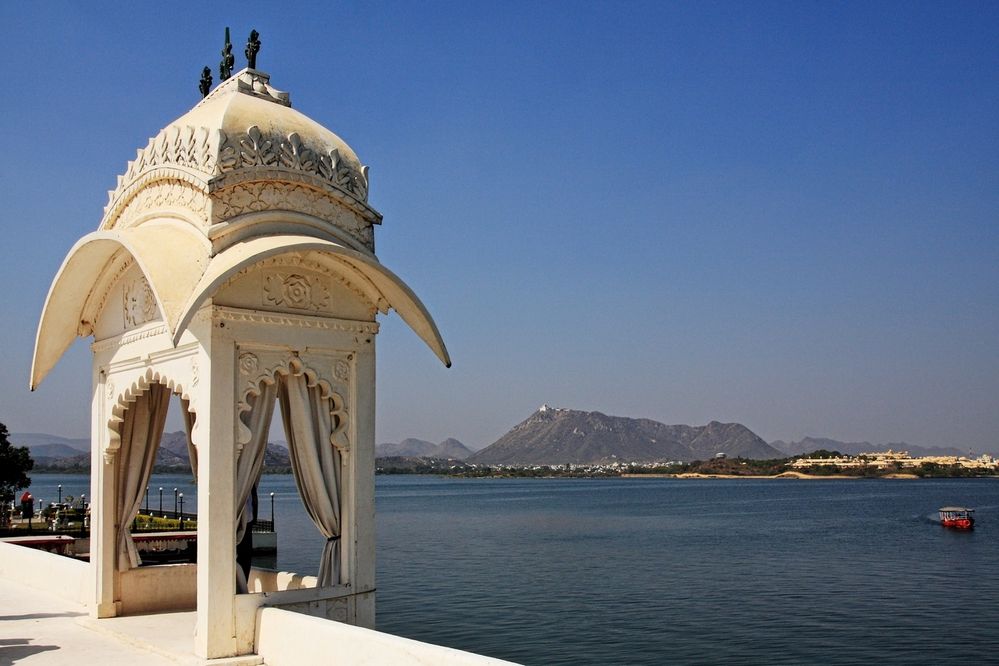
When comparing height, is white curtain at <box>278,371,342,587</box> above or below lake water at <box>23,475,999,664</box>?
above

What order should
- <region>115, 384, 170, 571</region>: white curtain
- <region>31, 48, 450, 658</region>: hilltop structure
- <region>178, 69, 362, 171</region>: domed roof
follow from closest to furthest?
<region>31, 48, 450, 658</region>: hilltop structure, <region>178, 69, 362, 171</region>: domed roof, <region>115, 384, 170, 571</region>: white curtain

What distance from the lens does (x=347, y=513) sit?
743 cm

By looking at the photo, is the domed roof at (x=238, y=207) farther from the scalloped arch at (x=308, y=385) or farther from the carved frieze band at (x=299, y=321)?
the scalloped arch at (x=308, y=385)

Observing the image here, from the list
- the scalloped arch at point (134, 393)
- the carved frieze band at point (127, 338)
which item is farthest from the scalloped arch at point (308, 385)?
the carved frieze band at point (127, 338)

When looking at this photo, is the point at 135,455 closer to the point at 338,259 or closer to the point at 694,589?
the point at 338,259

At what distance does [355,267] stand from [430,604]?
2095cm

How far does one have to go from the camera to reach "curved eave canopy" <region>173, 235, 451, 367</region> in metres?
6.39

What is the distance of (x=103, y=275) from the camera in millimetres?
8555

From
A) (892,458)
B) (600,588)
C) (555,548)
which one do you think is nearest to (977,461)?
(892,458)

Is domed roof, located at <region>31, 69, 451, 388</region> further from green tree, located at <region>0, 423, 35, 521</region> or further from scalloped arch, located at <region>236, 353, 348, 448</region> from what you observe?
green tree, located at <region>0, 423, 35, 521</region>

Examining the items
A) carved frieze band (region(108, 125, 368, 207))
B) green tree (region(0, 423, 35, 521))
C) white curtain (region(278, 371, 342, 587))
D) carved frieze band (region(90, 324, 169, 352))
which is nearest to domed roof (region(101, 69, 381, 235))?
carved frieze band (region(108, 125, 368, 207))

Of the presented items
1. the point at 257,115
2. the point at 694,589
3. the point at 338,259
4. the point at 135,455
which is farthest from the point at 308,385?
the point at 694,589

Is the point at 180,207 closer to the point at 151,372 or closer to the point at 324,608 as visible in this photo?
the point at 151,372

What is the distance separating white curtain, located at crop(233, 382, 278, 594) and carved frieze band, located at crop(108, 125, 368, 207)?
1.64 metres
